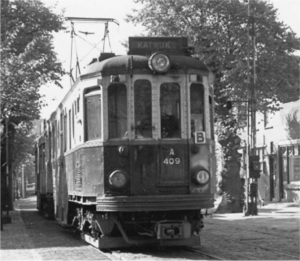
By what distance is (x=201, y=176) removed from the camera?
12.8 metres

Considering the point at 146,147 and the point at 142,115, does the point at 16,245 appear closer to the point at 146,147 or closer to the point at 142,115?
the point at 146,147

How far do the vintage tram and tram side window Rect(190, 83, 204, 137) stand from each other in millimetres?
17

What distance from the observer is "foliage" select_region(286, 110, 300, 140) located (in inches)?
1328

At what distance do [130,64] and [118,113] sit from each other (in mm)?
876

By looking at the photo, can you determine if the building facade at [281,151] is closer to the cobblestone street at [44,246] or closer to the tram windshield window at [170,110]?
the cobblestone street at [44,246]

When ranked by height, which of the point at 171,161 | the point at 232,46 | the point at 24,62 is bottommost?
the point at 171,161

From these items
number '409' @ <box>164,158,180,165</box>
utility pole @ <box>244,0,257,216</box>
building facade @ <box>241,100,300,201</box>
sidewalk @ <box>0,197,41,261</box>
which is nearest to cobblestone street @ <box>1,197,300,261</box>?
sidewalk @ <box>0,197,41,261</box>

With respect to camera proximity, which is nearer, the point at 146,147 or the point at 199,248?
the point at 146,147

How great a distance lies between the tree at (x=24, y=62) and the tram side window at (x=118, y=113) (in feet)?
31.6

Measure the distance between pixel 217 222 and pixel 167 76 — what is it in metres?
10.3

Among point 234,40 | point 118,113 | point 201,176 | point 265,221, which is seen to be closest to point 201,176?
point 201,176

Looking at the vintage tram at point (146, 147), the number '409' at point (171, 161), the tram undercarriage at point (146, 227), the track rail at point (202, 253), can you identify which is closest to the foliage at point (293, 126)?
the track rail at point (202, 253)

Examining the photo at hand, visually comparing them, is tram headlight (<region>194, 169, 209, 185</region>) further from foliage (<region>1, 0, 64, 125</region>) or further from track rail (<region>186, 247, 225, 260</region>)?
foliage (<region>1, 0, 64, 125</region>)

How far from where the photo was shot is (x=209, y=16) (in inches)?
1081
